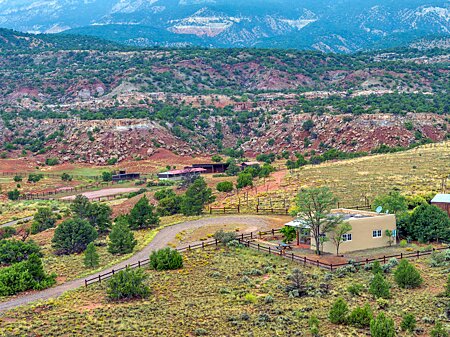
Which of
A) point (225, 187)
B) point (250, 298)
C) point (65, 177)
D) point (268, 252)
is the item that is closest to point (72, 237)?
point (268, 252)

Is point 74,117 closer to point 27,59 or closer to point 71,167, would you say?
point 71,167

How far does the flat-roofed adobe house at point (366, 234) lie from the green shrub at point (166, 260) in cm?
998

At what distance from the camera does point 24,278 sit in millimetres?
38125

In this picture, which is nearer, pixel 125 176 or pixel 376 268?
pixel 376 268

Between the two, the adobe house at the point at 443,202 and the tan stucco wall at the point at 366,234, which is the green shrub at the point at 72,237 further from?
the adobe house at the point at 443,202

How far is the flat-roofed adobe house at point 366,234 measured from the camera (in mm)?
46156

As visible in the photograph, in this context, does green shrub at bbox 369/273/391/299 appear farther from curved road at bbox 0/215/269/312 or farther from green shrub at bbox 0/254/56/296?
green shrub at bbox 0/254/56/296

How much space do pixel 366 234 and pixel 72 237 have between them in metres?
20.4

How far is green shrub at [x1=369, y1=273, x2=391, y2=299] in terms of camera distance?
115ft

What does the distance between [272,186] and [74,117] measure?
239 ft

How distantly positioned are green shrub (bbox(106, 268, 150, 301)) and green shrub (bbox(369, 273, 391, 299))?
11151mm

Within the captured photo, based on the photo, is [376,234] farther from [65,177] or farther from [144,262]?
[65,177]

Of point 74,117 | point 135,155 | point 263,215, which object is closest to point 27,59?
point 74,117

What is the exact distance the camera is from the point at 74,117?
138375 mm
